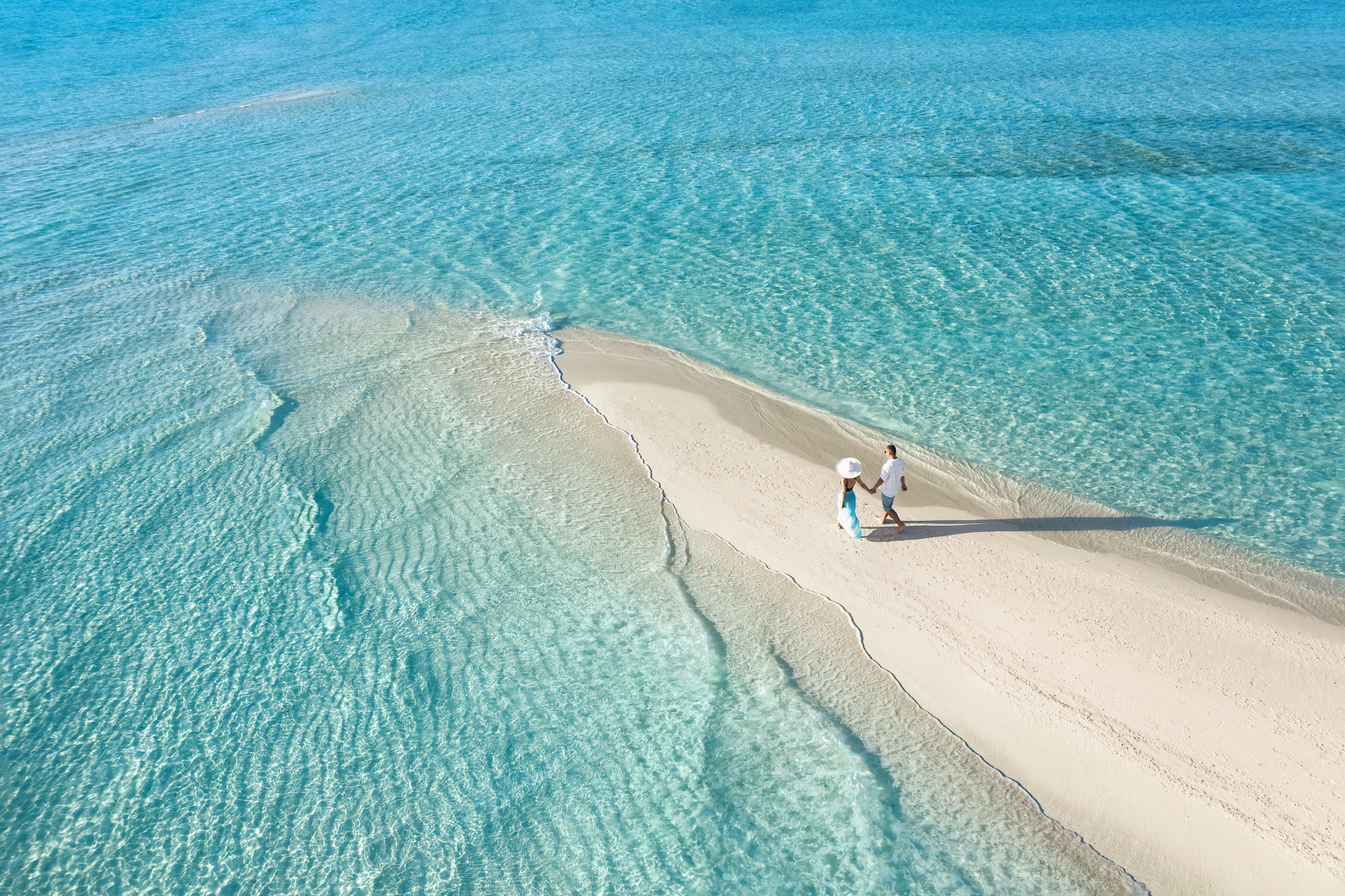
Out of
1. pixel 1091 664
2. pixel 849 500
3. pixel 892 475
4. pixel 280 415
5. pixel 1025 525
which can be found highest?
pixel 892 475

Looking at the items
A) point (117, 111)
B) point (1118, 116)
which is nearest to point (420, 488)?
point (1118, 116)

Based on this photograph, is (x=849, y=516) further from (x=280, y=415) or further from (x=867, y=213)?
(x=867, y=213)

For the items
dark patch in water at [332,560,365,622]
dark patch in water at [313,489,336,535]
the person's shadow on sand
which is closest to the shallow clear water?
the person's shadow on sand

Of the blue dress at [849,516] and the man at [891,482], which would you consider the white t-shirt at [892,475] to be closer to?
the man at [891,482]

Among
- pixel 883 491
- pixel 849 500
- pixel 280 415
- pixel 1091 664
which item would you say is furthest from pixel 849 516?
pixel 280 415

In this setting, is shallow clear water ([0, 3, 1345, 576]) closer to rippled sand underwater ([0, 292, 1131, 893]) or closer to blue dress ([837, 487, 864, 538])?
blue dress ([837, 487, 864, 538])

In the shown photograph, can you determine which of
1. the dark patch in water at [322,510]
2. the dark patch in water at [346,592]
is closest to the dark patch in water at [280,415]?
the dark patch in water at [322,510]
